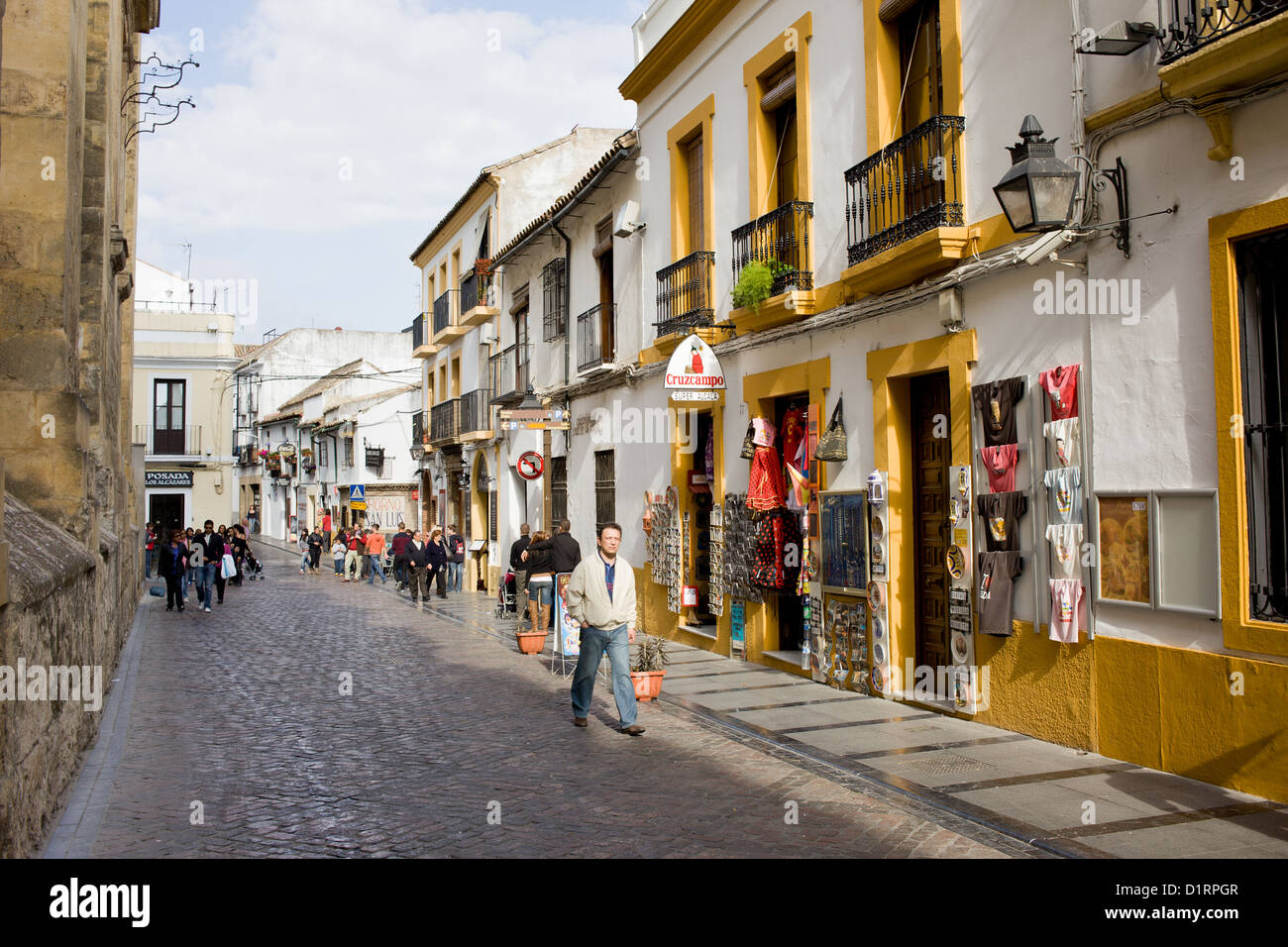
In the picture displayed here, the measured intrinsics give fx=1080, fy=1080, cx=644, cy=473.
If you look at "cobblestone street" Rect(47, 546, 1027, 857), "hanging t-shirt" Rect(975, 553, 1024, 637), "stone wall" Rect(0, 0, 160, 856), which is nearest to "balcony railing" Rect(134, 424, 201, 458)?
"stone wall" Rect(0, 0, 160, 856)

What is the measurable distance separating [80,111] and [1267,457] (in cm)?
1004

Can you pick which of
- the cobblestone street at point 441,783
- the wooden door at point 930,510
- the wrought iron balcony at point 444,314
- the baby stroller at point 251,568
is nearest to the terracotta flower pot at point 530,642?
the cobblestone street at point 441,783

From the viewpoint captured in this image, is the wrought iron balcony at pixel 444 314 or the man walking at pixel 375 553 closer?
the wrought iron balcony at pixel 444 314

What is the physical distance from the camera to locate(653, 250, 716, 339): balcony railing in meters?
13.5

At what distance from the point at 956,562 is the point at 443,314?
22013 mm

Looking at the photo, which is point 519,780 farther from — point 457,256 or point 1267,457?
point 457,256

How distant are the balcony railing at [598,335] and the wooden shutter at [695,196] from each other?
9.58 ft

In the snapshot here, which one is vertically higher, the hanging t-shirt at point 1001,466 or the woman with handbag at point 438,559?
the hanging t-shirt at point 1001,466

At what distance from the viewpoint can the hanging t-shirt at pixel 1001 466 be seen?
812 centimetres

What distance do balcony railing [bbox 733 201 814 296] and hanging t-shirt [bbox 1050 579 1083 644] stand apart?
15.4 feet

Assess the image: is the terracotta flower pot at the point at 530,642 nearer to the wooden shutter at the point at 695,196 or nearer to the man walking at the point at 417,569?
the wooden shutter at the point at 695,196

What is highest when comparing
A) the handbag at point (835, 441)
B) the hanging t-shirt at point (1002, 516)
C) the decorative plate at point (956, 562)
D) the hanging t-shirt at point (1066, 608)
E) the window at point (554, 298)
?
the window at point (554, 298)

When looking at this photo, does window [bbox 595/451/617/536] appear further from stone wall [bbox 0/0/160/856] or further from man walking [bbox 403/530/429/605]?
stone wall [bbox 0/0/160/856]

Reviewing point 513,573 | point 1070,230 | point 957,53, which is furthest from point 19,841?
point 513,573
